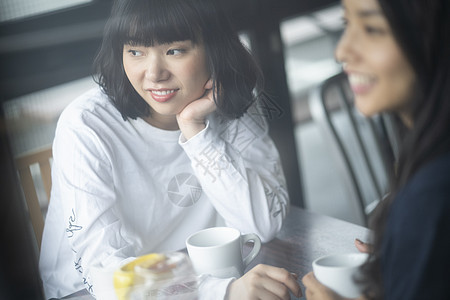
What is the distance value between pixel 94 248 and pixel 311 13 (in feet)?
1.45

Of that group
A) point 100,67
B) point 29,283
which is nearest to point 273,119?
point 100,67

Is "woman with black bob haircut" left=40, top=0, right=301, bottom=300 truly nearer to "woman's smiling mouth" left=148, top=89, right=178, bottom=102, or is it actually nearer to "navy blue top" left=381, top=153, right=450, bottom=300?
"woman's smiling mouth" left=148, top=89, right=178, bottom=102

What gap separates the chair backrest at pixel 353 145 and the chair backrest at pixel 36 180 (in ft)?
1.24

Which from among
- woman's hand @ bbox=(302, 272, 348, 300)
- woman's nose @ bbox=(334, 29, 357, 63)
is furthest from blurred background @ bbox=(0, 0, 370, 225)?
woman's hand @ bbox=(302, 272, 348, 300)

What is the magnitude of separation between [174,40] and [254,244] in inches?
10.0

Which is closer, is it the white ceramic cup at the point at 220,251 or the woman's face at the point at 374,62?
the woman's face at the point at 374,62

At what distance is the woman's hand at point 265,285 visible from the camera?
563 millimetres

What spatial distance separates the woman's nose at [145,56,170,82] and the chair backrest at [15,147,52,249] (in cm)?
14

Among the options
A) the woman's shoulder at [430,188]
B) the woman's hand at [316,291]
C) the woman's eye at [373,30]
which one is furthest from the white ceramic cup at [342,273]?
the woman's eye at [373,30]

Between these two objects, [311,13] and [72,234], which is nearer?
[72,234]

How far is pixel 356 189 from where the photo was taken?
77 cm

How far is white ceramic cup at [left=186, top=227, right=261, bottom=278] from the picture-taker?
1.86 feet

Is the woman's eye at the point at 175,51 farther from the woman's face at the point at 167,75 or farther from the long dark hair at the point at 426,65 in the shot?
the long dark hair at the point at 426,65

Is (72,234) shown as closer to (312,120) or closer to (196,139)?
(196,139)
